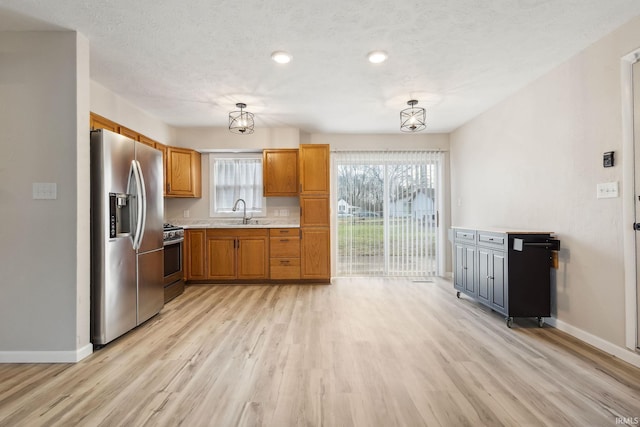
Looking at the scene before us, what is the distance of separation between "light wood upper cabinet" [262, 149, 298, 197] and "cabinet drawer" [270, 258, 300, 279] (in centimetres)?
110

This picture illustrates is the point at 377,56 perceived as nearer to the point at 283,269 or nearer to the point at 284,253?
the point at 284,253

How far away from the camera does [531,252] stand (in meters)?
2.86

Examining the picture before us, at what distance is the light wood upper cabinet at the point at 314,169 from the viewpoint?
15.5 ft

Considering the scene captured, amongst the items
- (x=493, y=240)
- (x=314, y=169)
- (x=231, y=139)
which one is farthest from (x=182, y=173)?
(x=493, y=240)

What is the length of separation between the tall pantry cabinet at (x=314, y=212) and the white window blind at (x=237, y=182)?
0.93 meters

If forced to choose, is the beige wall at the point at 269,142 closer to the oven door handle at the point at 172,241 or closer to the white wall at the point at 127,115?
the white wall at the point at 127,115

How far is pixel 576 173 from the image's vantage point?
267 cm

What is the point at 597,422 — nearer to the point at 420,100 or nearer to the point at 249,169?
the point at 420,100

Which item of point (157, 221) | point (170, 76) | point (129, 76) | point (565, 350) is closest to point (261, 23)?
point (170, 76)

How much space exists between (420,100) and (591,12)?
5.89 ft

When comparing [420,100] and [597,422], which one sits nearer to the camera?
[597,422]

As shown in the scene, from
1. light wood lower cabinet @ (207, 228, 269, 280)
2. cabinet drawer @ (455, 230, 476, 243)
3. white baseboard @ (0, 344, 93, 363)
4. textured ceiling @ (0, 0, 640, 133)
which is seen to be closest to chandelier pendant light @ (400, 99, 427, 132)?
textured ceiling @ (0, 0, 640, 133)

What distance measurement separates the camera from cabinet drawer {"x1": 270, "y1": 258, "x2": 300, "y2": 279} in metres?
4.69

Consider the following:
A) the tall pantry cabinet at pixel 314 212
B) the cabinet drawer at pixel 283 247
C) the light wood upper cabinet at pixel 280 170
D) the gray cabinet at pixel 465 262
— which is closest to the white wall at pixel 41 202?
the cabinet drawer at pixel 283 247
